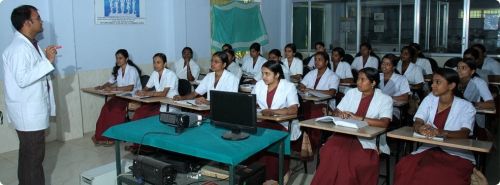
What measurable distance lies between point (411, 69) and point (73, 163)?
436 cm

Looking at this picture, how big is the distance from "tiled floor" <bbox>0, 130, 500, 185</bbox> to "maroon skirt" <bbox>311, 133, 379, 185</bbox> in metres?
0.62

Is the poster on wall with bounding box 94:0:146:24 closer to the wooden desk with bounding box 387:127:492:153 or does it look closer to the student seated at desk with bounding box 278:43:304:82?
the student seated at desk with bounding box 278:43:304:82

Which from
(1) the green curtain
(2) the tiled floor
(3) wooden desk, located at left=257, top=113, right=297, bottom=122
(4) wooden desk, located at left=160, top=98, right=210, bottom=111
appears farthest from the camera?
(1) the green curtain

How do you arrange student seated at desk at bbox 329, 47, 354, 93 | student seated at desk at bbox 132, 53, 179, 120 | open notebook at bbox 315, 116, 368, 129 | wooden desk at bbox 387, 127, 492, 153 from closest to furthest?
wooden desk at bbox 387, 127, 492, 153, open notebook at bbox 315, 116, 368, 129, student seated at desk at bbox 132, 53, 179, 120, student seated at desk at bbox 329, 47, 354, 93

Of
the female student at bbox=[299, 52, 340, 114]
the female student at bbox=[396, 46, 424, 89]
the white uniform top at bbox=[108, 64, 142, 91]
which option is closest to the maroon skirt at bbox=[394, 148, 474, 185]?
the female student at bbox=[299, 52, 340, 114]

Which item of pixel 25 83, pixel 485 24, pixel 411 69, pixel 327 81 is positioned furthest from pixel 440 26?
pixel 25 83

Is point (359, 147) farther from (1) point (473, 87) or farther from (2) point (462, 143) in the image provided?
(1) point (473, 87)

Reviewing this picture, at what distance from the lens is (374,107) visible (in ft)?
11.5

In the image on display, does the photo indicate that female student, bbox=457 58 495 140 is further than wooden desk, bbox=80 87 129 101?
No

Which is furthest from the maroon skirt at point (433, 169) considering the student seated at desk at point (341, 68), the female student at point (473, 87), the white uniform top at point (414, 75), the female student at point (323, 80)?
the student seated at desk at point (341, 68)

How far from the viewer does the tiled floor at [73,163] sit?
3942 mm

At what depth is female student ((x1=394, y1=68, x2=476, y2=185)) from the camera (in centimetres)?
286

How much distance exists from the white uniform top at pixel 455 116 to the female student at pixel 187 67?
4.01m

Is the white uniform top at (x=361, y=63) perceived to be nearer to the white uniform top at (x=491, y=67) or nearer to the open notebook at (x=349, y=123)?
the white uniform top at (x=491, y=67)
